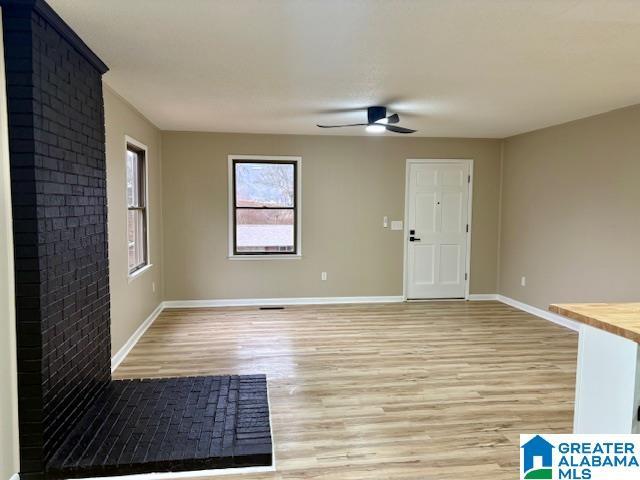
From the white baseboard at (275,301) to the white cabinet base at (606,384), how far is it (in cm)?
A: 439

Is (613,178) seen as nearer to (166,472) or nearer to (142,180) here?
(166,472)

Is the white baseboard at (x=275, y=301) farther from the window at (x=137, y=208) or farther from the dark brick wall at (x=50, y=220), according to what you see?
the dark brick wall at (x=50, y=220)

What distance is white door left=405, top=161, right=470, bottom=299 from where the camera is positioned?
6.25m

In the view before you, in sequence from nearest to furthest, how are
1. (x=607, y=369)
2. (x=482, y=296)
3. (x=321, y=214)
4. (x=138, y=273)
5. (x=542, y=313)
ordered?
(x=607, y=369) < (x=138, y=273) < (x=542, y=313) < (x=321, y=214) < (x=482, y=296)

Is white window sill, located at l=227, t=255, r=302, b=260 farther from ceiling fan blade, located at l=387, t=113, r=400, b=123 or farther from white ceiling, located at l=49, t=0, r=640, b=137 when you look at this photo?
ceiling fan blade, located at l=387, t=113, r=400, b=123

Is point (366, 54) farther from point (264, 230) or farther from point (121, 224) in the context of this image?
point (264, 230)

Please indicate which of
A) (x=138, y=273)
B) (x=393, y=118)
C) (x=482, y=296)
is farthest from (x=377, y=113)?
(x=482, y=296)

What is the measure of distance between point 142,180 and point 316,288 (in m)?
2.72

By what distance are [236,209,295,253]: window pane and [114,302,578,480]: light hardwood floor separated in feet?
3.02

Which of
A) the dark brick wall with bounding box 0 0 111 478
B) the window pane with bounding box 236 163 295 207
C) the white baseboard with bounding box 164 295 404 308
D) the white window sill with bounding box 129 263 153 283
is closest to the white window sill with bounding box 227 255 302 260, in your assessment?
the white baseboard with bounding box 164 295 404 308

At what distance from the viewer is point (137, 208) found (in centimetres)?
478

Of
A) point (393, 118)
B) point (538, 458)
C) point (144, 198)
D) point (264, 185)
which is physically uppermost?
point (393, 118)

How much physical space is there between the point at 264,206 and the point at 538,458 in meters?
4.63

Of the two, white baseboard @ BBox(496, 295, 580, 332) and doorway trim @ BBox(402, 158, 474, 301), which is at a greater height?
doorway trim @ BBox(402, 158, 474, 301)
